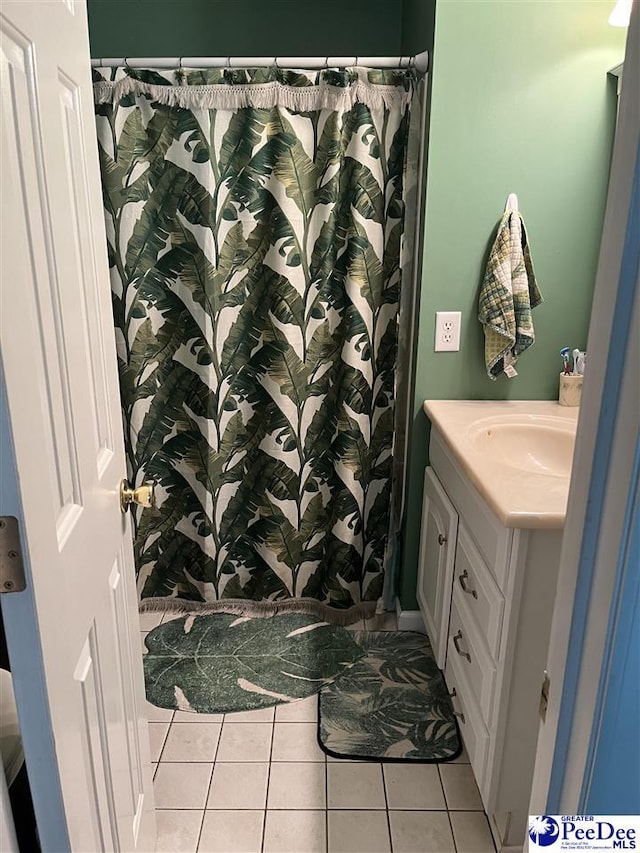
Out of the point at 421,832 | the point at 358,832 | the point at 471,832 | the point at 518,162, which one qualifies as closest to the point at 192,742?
the point at 358,832

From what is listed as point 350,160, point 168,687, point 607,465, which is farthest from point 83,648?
point 350,160

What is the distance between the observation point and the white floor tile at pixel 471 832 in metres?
1.64

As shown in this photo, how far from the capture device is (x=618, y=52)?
1954mm

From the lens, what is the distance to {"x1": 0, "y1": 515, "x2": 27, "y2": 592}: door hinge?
0.77m

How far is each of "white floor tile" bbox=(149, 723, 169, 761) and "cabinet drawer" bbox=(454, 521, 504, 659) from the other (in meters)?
1.00

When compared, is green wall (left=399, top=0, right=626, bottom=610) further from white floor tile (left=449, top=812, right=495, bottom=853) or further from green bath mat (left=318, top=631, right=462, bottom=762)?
white floor tile (left=449, top=812, right=495, bottom=853)

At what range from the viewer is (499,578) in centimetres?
150

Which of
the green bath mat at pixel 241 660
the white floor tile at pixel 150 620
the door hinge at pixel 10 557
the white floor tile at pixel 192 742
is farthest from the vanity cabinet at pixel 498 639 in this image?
the white floor tile at pixel 150 620

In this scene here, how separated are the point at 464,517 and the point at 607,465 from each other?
1123 millimetres

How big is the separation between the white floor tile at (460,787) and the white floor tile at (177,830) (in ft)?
2.20

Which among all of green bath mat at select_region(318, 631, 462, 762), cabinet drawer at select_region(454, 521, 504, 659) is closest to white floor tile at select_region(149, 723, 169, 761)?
green bath mat at select_region(318, 631, 462, 762)

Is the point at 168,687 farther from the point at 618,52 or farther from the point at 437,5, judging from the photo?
the point at 618,52

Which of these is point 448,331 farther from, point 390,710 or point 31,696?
point 31,696

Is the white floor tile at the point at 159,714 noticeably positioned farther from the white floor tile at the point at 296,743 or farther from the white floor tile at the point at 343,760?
the white floor tile at the point at 343,760
